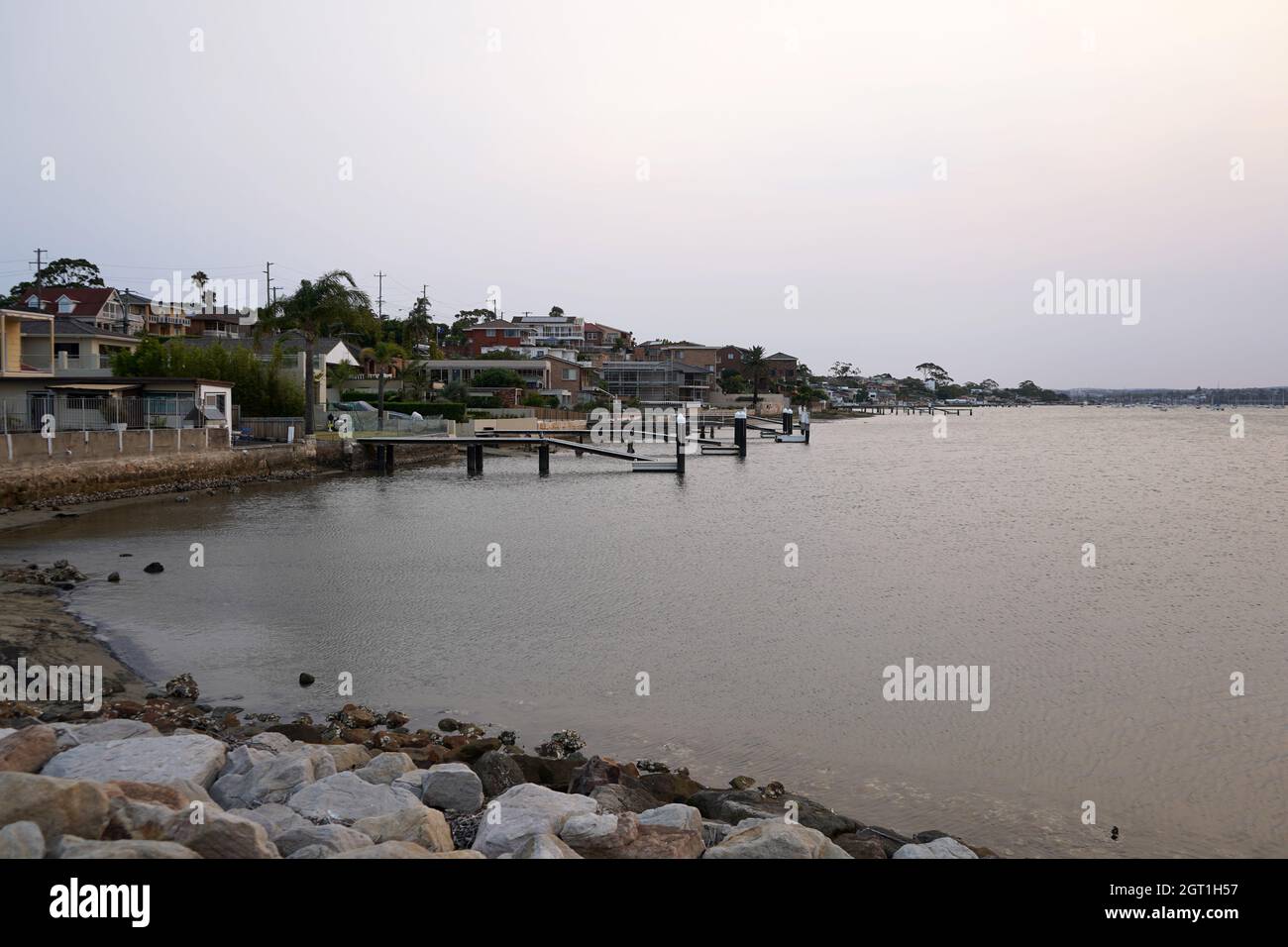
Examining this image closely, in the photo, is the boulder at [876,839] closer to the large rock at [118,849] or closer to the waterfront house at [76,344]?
the large rock at [118,849]

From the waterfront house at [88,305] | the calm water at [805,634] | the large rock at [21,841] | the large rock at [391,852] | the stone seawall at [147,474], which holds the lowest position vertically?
the calm water at [805,634]

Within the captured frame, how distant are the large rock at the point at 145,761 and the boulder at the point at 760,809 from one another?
431 cm

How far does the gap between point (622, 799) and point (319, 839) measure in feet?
8.69

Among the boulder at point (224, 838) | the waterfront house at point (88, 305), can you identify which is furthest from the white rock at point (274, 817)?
the waterfront house at point (88, 305)

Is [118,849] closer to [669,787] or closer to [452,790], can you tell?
[452,790]

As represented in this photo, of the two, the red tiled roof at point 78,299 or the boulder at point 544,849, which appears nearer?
the boulder at point 544,849

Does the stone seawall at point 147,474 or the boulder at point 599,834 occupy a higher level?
the stone seawall at point 147,474

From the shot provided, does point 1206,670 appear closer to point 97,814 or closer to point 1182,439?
point 97,814

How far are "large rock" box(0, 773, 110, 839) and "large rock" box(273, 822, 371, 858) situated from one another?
114 cm

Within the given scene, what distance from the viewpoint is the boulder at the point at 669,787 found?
919 cm

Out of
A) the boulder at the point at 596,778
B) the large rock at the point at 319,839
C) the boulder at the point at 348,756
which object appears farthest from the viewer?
the boulder at the point at 348,756

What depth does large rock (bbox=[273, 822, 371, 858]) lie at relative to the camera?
21.7 feet

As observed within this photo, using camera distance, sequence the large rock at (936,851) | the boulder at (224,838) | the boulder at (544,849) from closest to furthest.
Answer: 1. the boulder at (224,838)
2. the boulder at (544,849)
3. the large rock at (936,851)
